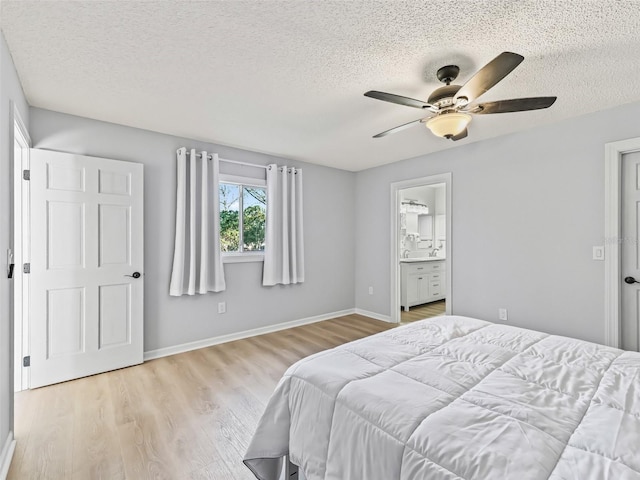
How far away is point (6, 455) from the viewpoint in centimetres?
171

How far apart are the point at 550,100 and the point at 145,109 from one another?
310 centimetres

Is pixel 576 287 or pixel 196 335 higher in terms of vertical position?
pixel 576 287

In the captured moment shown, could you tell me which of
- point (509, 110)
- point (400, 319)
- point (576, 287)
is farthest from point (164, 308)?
point (576, 287)

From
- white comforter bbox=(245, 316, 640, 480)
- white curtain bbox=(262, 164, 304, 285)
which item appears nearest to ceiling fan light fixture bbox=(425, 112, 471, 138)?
white comforter bbox=(245, 316, 640, 480)

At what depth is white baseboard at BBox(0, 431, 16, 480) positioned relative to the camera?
5.32 feet

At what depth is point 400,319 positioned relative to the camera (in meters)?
4.81

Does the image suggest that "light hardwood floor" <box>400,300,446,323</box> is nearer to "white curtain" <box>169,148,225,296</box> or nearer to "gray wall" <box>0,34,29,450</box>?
"white curtain" <box>169,148,225,296</box>

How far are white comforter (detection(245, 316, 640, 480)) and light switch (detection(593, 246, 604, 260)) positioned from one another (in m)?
1.57

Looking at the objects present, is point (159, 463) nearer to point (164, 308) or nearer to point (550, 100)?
point (164, 308)

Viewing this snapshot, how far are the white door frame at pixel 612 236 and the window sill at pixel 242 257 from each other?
3.66 meters

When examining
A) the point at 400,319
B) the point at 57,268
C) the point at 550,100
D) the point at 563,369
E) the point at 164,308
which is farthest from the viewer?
the point at 400,319

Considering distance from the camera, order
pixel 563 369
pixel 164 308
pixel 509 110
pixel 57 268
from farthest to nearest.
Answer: pixel 164 308 → pixel 57 268 → pixel 509 110 → pixel 563 369

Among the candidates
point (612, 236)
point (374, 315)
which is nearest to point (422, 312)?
point (374, 315)

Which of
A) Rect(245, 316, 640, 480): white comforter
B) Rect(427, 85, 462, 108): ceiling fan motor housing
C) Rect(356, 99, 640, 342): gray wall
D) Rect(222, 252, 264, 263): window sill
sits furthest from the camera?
Rect(222, 252, 264, 263): window sill
